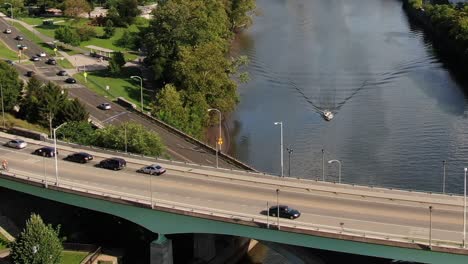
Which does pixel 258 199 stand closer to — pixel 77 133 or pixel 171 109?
pixel 77 133

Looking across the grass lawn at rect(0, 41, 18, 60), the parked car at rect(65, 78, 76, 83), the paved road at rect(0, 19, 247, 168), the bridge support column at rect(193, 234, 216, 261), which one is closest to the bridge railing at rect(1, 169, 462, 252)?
the bridge support column at rect(193, 234, 216, 261)

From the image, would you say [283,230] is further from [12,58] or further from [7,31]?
[7,31]

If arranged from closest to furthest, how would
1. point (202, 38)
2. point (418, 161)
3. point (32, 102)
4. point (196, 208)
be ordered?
point (196, 208) → point (418, 161) → point (32, 102) → point (202, 38)

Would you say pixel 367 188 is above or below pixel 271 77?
above

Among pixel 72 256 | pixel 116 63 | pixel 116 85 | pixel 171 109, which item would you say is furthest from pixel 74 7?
pixel 72 256

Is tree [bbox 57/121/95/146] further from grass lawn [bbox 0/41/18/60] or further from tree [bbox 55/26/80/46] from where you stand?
tree [bbox 55/26/80/46]

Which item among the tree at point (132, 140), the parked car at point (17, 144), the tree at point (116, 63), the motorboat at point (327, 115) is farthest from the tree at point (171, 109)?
the parked car at point (17, 144)

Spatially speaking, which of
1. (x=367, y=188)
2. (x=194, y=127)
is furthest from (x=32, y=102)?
(x=367, y=188)

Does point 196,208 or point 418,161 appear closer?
point 196,208
